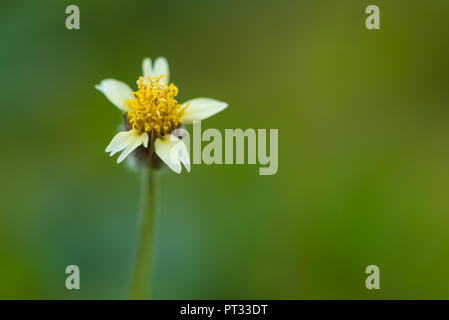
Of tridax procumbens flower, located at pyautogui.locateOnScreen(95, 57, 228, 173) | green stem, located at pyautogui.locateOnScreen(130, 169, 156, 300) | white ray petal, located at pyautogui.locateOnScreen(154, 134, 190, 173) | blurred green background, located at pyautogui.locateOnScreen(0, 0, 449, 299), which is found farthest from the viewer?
blurred green background, located at pyautogui.locateOnScreen(0, 0, 449, 299)

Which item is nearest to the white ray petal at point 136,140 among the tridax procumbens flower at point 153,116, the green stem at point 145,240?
the tridax procumbens flower at point 153,116

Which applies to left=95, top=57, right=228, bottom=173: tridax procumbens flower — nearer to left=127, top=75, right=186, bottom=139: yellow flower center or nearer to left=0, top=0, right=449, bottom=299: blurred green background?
left=127, top=75, right=186, bottom=139: yellow flower center

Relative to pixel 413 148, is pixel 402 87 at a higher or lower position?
higher

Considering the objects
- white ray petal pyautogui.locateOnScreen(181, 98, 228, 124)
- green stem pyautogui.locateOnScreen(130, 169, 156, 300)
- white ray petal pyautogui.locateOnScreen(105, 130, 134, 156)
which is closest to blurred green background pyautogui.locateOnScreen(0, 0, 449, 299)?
green stem pyautogui.locateOnScreen(130, 169, 156, 300)

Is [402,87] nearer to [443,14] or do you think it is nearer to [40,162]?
[443,14]

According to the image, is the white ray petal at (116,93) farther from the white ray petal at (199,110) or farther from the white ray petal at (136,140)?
the white ray petal at (199,110)

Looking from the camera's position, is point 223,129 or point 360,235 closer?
point 360,235
